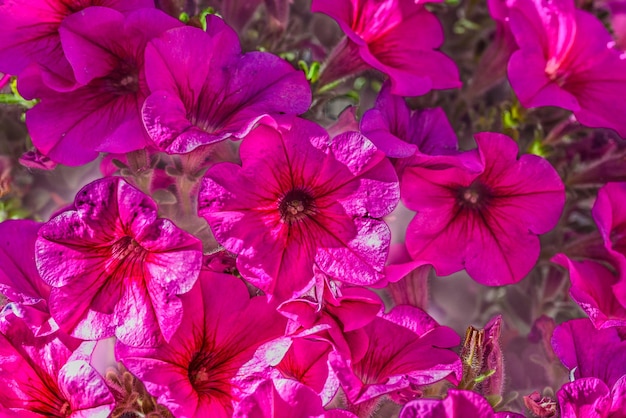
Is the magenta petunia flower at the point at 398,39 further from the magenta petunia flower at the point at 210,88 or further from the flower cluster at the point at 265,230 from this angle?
the magenta petunia flower at the point at 210,88

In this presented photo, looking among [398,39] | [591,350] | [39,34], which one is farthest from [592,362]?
[39,34]

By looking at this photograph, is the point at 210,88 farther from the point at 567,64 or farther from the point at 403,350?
the point at 567,64

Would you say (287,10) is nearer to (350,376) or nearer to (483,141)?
(483,141)

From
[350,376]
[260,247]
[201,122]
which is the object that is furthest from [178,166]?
[350,376]

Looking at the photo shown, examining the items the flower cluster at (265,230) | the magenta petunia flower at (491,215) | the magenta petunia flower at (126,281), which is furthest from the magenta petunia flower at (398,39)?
the magenta petunia flower at (126,281)

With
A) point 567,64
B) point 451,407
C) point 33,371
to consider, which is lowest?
point 33,371

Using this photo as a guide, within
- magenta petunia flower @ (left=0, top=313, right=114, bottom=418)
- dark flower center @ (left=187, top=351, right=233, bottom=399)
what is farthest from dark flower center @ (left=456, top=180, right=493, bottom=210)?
magenta petunia flower @ (left=0, top=313, right=114, bottom=418)
